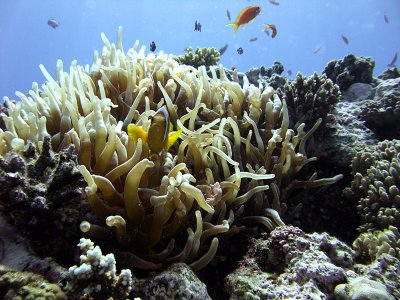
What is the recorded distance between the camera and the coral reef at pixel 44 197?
1761 mm

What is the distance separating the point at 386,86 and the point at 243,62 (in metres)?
133

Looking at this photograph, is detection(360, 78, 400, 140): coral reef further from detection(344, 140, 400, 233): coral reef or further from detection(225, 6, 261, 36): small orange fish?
detection(225, 6, 261, 36): small orange fish

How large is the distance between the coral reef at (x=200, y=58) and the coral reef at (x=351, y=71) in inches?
105

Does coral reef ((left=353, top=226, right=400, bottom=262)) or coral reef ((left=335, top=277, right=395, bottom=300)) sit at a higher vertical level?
coral reef ((left=353, top=226, right=400, bottom=262))

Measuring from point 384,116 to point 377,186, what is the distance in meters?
1.75

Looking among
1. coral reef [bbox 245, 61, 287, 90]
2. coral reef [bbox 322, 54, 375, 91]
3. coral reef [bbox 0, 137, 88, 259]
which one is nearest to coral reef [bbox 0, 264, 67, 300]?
coral reef [bbox 0, 137, 88, 259]

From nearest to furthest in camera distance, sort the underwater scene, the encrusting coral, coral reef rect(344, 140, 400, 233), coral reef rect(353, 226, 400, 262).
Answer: the underwater scene < the encrusting coral < coral reef rect(353, 226, 400, 262) < coral reef rect(344, 140, 400, 233)

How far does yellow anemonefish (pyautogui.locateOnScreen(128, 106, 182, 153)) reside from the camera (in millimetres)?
2098

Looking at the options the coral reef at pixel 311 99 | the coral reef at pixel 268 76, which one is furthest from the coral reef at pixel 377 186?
the coral reef at pixel 268 76

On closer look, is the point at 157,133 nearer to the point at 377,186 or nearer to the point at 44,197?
the point at 44,197

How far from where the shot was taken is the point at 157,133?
6.97 ft

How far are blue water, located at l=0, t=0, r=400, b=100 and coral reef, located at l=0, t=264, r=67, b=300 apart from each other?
365ft

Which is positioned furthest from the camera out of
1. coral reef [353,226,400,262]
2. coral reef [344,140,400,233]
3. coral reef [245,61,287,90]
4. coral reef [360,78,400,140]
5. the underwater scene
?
coral reef [245,61,287,90]

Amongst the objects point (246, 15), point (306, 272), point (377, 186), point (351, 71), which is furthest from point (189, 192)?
point (246, 15)
